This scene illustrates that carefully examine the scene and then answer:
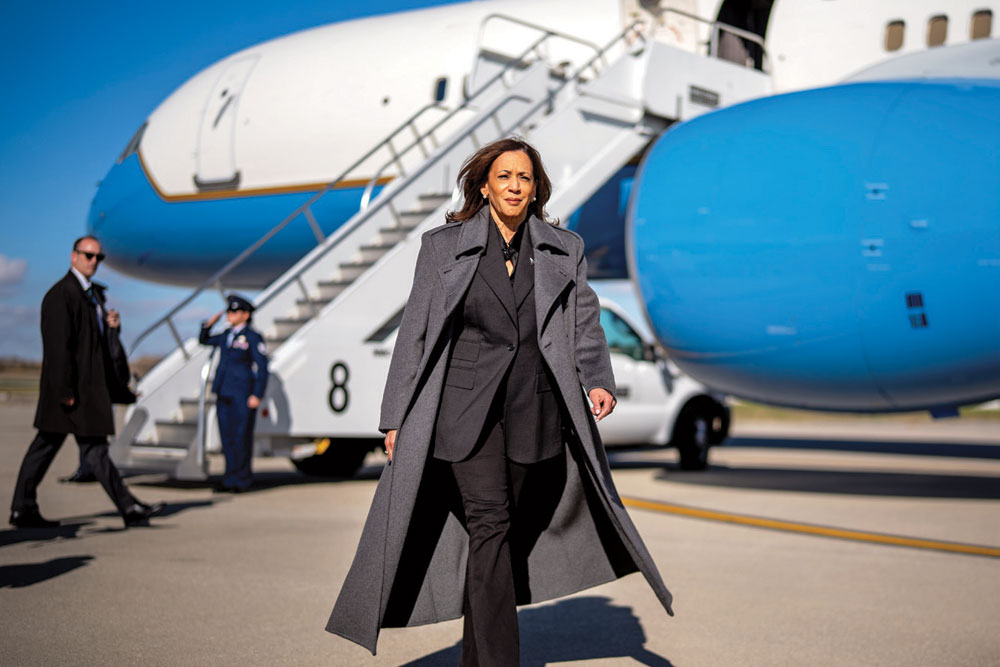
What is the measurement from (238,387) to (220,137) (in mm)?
6893

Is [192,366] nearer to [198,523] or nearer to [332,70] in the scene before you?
[198,523]

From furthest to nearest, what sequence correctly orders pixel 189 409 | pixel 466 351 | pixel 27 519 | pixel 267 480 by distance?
pixel 267 480, pixel 189 409, pixel 27 519, pixel 466 351

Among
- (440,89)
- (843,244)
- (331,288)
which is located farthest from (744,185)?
(440,89)

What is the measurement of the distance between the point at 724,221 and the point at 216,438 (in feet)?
13.9

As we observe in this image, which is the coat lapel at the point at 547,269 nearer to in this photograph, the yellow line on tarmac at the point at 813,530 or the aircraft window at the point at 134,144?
the yellow line on tarmac at the point at 813,530

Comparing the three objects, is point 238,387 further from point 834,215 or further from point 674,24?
point 674,24

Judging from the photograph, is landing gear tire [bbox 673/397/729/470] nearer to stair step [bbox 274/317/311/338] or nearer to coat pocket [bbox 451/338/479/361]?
stair step [bbox 274/317/311/338]

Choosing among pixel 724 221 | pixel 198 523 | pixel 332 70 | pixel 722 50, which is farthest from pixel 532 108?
pixel 198 523

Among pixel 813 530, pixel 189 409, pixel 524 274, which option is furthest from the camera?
pixel 189 409

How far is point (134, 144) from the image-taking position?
15414mm

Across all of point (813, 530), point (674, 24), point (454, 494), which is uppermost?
point (674, 24)

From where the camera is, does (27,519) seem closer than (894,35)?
Yes

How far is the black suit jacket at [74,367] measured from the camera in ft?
18.7

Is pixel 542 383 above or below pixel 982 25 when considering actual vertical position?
below
